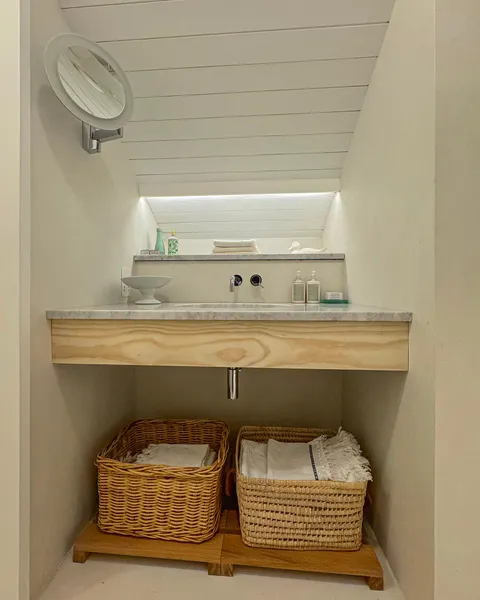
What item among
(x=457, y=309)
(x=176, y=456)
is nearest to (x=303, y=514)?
(x=176, y=456)

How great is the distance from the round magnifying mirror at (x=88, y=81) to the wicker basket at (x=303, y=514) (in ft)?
4.13

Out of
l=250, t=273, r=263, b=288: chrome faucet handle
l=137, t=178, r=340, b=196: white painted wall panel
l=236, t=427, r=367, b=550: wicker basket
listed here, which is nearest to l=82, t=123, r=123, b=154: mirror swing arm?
l=137, t=178, r=340, b=196: white painted wall panel

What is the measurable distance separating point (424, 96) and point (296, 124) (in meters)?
0.77

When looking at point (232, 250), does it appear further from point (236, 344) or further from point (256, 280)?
point (236, 344)

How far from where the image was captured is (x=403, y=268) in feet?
3.24

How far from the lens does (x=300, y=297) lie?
1.74 metres

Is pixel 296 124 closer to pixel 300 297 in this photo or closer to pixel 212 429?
pixel 300 297

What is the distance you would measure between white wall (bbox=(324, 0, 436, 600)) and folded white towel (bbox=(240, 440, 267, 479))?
0.39m

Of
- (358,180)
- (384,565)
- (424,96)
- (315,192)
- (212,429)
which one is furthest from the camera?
(315,192)

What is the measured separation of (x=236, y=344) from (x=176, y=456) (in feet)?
2.03

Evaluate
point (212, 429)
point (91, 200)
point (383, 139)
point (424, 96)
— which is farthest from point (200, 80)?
point (212, 429)

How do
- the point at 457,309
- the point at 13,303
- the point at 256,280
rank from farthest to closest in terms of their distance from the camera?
the point at 256,280
the point at 13,303
the point at 457,309

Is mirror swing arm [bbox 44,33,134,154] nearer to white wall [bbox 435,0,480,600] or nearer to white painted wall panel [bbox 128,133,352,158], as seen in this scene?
white painted wall panel [bbox 128,133,352,158]

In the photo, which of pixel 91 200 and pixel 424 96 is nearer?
pixel 424 96
